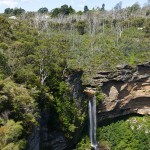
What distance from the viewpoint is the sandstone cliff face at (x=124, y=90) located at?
41.0 meters

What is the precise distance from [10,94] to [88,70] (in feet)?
67.1

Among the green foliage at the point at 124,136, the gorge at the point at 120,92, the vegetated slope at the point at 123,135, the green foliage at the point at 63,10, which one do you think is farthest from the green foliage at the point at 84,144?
the green foliage at the point at 63,10

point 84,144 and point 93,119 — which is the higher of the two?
point 93,119

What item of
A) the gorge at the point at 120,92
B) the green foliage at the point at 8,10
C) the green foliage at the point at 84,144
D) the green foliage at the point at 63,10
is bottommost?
the green foliage at the point at 84,144

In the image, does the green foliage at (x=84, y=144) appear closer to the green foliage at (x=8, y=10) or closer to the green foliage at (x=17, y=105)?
the green foliage at (x=17, y=105)

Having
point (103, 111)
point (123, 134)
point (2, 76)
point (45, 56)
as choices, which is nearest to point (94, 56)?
point (103, 111)

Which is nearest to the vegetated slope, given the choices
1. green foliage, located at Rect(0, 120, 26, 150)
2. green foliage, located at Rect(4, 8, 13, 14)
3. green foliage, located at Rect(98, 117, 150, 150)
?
green foliage, located at Rect(98, 117, 150, 150)

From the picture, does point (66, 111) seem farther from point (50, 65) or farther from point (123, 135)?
point (123, 135)

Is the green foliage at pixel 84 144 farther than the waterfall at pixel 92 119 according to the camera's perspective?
No

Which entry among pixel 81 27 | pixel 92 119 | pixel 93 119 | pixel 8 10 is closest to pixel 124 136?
pixel 93 119

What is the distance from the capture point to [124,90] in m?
42.2

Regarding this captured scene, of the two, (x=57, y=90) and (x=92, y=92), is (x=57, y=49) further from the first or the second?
(x=92, y=92)

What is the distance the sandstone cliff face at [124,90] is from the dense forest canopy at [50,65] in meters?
1.13

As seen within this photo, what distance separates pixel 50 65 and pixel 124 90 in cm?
1277
